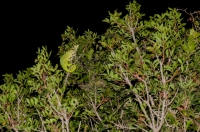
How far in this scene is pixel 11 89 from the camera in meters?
4.98

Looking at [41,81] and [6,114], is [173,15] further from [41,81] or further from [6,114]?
[6,114]

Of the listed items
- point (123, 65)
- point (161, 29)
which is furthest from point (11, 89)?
point (161, 29)

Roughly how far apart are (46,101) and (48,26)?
16.3 meters

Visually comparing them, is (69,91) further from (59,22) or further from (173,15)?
(59,22)

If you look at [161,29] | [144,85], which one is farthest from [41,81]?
[161,29]

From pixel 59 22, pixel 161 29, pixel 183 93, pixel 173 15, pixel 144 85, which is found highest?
pixel 59 22

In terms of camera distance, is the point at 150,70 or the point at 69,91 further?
the point at 69,91

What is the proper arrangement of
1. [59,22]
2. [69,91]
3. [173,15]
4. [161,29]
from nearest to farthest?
1. [161,29]
2. [173,15]
3. [69,91]
4. [59,22]

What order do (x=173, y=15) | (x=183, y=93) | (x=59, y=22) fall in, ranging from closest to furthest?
(x=183, y=93) → (x=173, y=15) → (x=59, y=22)

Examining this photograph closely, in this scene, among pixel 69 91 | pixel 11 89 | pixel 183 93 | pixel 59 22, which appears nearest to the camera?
pixel 183 93

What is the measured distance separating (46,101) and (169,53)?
239cm

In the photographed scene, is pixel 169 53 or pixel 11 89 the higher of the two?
pixel 11 89

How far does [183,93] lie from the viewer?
15.0 feet

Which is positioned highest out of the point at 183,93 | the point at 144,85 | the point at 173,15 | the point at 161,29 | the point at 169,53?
the point at 173,15
